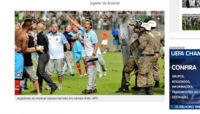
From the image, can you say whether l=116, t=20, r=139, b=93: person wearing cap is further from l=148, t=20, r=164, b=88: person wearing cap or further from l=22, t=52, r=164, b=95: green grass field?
l=148, t=20, r=164, b=88: person wearing cap

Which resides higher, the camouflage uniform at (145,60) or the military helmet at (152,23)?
the military helmet at (152,23)

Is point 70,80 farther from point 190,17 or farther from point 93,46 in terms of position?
point 190,17

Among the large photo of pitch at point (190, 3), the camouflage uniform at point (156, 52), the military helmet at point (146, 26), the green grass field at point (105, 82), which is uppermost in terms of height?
the large photo of pitch at point (190, 3)

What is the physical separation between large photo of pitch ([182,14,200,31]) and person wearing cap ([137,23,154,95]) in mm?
399

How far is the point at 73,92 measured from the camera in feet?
16.8

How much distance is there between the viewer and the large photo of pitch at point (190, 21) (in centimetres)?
491

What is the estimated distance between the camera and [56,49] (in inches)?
202

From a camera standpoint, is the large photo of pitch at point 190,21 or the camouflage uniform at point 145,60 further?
the camouflage uniform at point 145,60

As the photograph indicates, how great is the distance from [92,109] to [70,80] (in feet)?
1.40

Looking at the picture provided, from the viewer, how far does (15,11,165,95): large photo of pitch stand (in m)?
5.03

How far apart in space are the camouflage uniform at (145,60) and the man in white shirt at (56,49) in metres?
0.85

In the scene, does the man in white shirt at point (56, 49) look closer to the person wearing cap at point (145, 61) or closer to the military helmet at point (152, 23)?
the person wearing cap at point (145, 61)

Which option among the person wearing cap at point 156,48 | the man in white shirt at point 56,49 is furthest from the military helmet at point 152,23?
the man in white shirt at point 56,49

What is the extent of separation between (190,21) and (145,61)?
2.21ft
